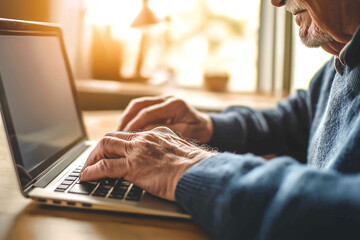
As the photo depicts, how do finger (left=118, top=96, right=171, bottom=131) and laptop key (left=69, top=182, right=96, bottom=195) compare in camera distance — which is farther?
finger (left=118, top=96, right=171, bottom=131)

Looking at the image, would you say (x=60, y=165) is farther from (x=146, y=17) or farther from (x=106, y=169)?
(x=146, y=17)

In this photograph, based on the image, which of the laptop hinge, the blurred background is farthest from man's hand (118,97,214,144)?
the blurred background

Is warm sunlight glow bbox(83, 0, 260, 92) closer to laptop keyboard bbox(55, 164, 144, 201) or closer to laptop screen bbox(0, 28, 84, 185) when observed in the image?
laptop screen bbox(0, 28, 84, 185)

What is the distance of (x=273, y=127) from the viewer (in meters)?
1.06

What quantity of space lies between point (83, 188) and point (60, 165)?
0.50 feet

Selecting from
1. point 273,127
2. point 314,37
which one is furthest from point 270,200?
point 273,127

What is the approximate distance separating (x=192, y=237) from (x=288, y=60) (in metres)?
1.74

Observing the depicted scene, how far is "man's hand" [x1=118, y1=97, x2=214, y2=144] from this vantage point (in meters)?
0.86

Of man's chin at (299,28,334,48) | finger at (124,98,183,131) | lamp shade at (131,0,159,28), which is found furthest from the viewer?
lamp shade at (131,0,159,28)

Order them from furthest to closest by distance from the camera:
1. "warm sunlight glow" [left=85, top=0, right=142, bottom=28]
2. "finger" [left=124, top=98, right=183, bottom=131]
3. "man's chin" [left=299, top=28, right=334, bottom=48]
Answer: "warm sunlight glow" [left=85, top=0, right=142, bottom=28], "finger" [left=124, top=98, right=183, bottom=131], "man's chin" [left=299, top=28, right=334, bottom=48]

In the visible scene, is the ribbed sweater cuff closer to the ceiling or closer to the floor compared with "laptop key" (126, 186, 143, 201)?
closer to the ceiling

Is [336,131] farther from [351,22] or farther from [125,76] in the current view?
[125,76]

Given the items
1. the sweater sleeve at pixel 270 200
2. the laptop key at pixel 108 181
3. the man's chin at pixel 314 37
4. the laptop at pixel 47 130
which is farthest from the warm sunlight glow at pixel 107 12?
the sweater sleeve at pixel 270 200

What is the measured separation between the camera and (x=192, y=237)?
485 mm
